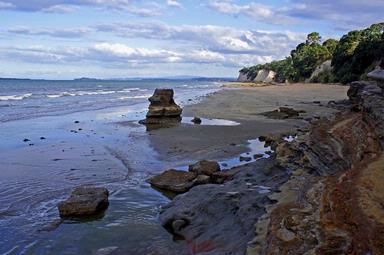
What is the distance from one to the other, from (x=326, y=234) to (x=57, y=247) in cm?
527

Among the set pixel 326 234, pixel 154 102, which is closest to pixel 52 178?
pixel 326 234

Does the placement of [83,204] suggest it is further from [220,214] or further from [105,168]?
[105,168]

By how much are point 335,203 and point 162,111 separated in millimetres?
23415

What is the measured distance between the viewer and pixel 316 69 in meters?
93.4

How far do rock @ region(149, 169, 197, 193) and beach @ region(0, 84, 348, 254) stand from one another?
0.29 m

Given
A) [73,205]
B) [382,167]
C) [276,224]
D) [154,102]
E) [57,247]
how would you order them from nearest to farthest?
[276,224], [382,167], [57,247], [73,205], [154,102]

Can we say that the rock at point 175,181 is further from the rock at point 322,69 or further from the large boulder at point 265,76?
the large boulder at point 265,76

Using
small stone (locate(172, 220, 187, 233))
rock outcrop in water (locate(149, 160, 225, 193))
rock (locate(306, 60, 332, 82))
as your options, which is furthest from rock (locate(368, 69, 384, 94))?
rock (locate(306, 60, 332, 82))

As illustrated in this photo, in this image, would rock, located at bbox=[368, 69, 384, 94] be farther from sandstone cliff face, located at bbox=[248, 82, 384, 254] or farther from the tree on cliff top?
the tree on cliff top

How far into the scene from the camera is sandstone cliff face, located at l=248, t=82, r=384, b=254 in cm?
500

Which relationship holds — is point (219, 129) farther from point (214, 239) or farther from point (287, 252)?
point (287, 252)

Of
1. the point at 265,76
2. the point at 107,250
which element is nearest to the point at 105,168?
the point at 107,250

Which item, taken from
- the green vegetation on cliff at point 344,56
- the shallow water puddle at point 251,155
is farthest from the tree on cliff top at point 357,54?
the shallow water puddle at point 251,155

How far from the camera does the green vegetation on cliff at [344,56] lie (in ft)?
203
